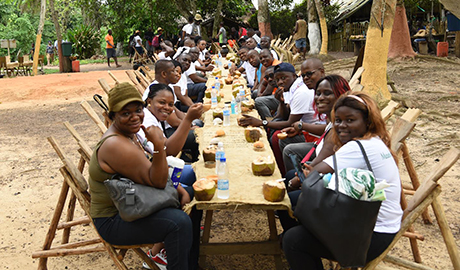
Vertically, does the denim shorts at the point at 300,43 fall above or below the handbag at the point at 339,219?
above

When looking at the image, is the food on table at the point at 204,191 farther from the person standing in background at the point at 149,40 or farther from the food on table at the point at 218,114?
the person standing in background at the point at 149,40

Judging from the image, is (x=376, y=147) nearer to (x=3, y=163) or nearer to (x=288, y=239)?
(x=288, y=239)

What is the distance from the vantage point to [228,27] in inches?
1063

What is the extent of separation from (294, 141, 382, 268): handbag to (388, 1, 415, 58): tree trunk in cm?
1260

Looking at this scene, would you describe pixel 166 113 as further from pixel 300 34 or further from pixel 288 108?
pixel 300 34

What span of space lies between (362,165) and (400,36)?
12772mm

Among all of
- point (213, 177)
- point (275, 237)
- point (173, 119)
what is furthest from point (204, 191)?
point (173, 119)

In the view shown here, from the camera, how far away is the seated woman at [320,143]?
3307 millimetres

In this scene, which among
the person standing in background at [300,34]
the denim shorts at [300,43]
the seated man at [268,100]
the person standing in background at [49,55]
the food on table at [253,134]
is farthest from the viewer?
the person standing in background at [49,55]

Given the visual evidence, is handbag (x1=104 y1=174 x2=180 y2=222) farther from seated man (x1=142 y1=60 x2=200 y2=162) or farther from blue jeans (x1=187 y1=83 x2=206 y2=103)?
blue jeans (x1=187 y1=83 x2=206 y2=103)

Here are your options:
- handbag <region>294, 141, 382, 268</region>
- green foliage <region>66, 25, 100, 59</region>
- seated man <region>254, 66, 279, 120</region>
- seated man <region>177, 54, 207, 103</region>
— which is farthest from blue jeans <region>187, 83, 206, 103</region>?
green foliage <region>66, 25, 100, 59</region>

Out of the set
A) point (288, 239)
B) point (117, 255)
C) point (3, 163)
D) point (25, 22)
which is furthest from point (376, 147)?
point (25, 22)

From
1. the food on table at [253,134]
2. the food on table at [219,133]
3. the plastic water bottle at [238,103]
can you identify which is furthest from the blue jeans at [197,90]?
the food on table at [253,134]

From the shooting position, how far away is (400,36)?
1389 centimetres
